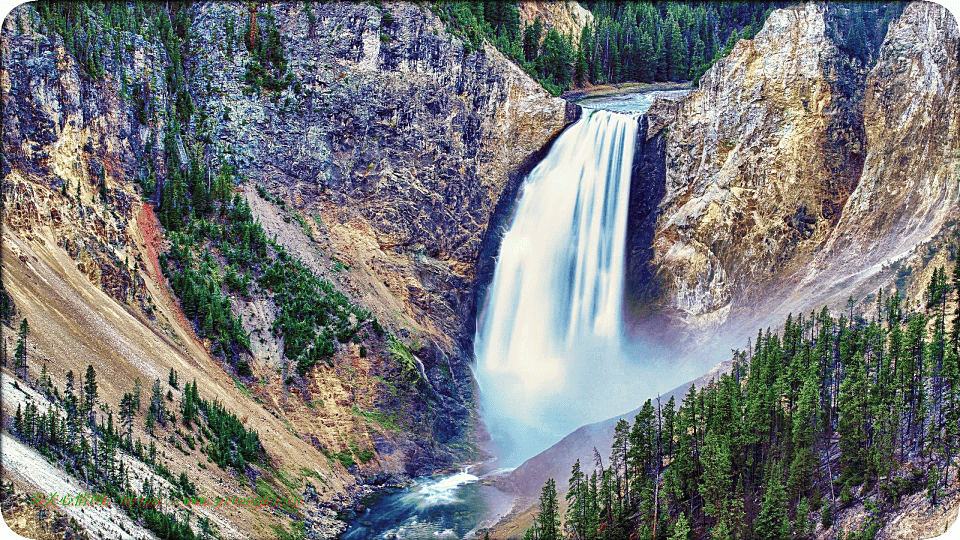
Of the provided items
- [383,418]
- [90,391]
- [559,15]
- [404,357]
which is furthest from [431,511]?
[559,15]

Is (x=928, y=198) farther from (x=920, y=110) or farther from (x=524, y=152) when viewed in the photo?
(x=524, y=152)

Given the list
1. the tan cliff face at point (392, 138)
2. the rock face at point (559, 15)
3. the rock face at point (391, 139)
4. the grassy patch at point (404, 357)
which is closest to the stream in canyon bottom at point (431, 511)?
the grassy patch at point (404, 357)

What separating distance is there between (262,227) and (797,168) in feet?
115

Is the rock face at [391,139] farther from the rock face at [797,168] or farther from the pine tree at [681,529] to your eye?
the pine tree at [681,529]

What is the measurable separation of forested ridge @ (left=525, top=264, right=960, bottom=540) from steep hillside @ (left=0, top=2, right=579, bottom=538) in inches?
585

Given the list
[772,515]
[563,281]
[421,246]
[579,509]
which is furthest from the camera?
[563,281]

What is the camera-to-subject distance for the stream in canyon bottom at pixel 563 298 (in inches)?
2741

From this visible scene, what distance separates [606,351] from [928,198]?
23106 mm

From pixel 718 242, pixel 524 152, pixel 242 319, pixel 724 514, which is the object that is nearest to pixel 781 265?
pixel 718 242

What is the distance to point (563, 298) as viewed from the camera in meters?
74.4

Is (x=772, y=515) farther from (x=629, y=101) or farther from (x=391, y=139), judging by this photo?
(x=629, y=101)

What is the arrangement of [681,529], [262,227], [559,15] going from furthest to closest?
1. [559,15]
2. [262,227]
3. [681,529]

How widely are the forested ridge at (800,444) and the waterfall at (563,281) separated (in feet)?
58.5

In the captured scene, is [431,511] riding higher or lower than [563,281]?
lower
